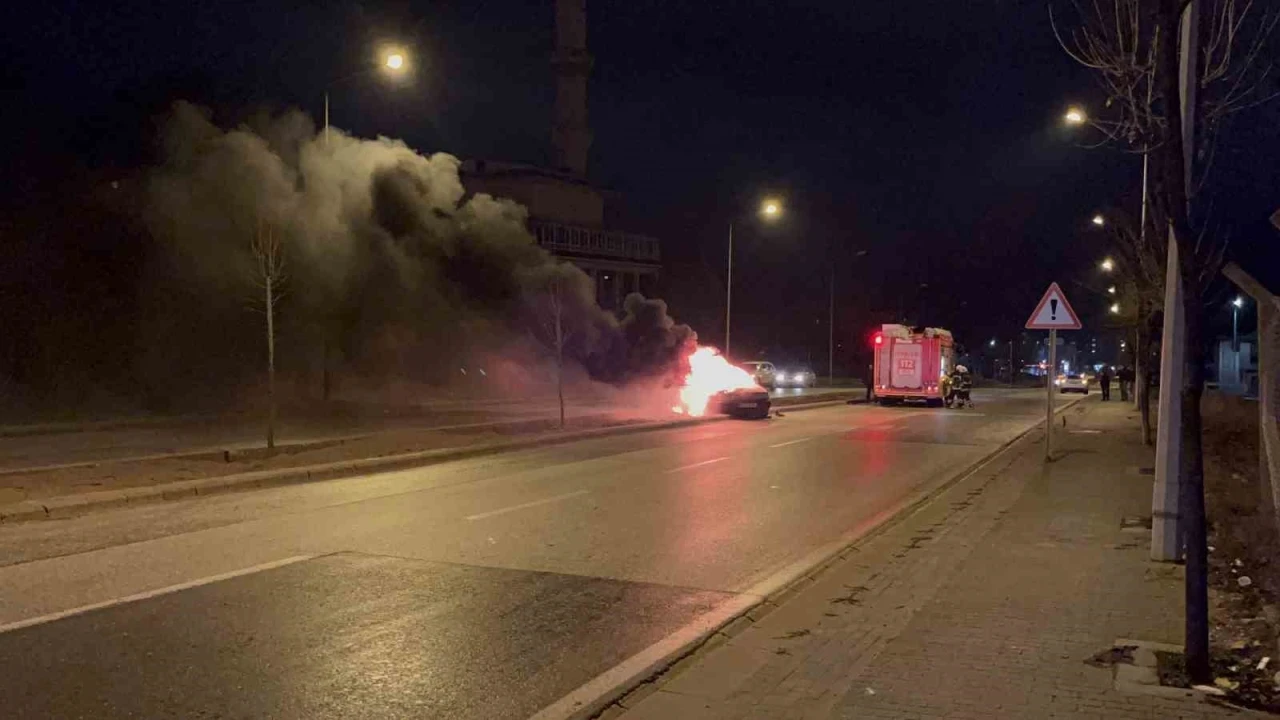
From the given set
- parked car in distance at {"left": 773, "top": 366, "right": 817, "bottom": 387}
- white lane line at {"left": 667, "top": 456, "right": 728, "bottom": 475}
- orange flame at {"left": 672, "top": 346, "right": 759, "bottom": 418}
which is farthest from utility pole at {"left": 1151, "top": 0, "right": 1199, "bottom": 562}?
parked car in distance at {"left": 773, "top": 366, "right": 817, "bottom": 387}

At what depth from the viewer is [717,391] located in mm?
26453

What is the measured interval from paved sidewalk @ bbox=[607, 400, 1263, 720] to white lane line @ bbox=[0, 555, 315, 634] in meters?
3.84

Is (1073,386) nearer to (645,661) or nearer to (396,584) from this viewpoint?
(396,584)

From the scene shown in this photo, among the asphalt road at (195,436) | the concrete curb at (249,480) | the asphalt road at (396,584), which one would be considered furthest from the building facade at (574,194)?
the asphalt road at (396,584)

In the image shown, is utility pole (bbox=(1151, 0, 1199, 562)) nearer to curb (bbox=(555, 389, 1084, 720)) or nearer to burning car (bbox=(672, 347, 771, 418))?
curb (bbox=(555, 389, 1084, 720))

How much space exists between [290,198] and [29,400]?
7.48 m

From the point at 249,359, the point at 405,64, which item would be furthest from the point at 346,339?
the point at 405,64

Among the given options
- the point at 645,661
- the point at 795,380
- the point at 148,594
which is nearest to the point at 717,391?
the point at 148,594

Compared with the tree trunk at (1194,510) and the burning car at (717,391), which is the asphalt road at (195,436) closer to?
the burning car at (717,391)

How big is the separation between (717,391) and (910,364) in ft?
30.3

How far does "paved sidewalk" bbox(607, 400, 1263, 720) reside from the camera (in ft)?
15.6

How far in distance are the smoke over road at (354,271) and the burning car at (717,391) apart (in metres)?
0.75

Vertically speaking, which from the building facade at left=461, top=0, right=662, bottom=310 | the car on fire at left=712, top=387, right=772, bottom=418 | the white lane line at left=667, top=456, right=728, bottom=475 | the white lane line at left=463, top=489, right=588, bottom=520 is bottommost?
the white lane line at left=463, top=489, right=588, bottom=520

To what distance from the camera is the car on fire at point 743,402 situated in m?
25.8
